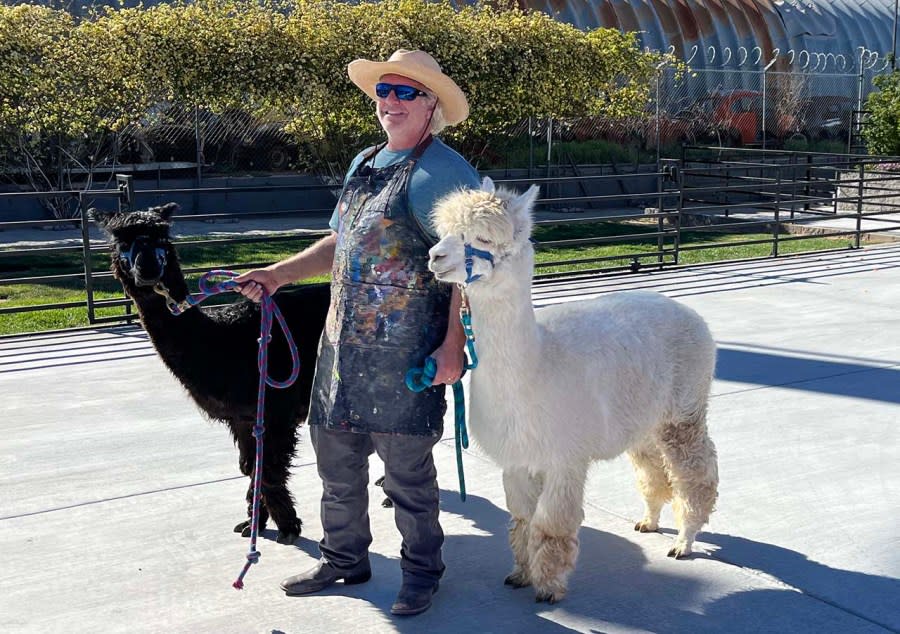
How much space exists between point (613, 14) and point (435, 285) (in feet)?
67.7

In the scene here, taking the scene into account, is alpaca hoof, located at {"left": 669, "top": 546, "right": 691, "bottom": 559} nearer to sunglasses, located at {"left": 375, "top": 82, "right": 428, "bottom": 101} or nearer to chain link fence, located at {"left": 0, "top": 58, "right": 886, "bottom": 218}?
sunglasses, located at {"left": 375, "top": 82, "right": 428, "bottom": 101}

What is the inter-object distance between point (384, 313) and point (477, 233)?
0.51 metres

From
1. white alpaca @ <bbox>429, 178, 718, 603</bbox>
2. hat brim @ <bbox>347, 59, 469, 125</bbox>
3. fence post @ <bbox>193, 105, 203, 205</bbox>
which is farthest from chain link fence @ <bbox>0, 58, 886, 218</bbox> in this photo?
white alpaca @ <bbox>429, 178, 718, 603</bbox>

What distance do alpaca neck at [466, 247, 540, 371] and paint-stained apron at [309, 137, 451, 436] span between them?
209 mm

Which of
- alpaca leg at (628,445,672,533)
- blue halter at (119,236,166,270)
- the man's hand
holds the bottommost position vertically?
alpaca leg at (628,445,672,533)

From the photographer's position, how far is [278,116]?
15797mm

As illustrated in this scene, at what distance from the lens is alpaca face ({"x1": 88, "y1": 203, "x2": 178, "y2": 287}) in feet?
14.2

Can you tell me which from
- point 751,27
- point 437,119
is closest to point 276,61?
point 437,119

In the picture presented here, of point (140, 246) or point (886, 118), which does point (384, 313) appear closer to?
point (140, 246)

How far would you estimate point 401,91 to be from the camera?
346cm

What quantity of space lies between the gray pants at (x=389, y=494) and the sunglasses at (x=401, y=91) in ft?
3.77

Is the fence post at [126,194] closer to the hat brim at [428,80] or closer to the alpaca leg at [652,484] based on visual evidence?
the hat brim at [428,80]

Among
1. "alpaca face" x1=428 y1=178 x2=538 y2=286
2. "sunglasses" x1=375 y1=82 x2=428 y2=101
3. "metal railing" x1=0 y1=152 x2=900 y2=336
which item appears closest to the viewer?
"alpaca face" x1=428 y1=178 x2=538 y2=286

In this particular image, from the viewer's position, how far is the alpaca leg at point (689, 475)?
13.2ft
